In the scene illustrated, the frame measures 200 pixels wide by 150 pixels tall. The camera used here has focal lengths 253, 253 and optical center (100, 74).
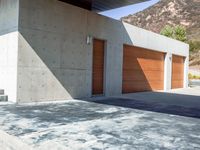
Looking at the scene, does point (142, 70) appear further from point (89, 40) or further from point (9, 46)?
point (9, 46)

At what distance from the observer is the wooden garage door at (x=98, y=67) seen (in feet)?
32.5

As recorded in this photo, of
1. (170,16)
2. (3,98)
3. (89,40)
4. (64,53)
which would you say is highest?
(170,16)

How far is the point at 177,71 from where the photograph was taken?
54.1 ft

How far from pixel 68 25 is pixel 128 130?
5.21 meters

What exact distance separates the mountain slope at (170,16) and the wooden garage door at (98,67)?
57.3 metres

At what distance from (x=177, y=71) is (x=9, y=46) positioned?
11.8 meters

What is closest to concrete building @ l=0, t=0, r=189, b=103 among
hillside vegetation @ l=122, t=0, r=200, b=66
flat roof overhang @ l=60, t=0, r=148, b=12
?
flat roof overhang @ l=60, t=0, r=148, b=12

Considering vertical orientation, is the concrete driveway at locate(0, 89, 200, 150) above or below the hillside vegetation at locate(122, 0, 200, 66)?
below

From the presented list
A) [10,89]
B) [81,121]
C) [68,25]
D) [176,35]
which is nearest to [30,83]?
[10,89]

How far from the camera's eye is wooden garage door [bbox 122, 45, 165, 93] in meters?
11.7

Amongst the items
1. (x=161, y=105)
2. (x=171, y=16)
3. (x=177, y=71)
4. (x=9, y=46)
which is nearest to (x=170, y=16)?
(x=171, y=16)

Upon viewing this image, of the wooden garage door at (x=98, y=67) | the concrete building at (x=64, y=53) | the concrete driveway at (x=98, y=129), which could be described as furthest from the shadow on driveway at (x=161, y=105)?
the concrete building at (x=64, y=53)

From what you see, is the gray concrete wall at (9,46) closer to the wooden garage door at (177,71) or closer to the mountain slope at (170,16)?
the wooden garage door at (177,71)

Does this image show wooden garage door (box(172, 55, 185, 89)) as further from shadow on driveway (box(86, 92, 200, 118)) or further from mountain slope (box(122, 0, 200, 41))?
mountain slope (box(122, 0, 200, 41))
